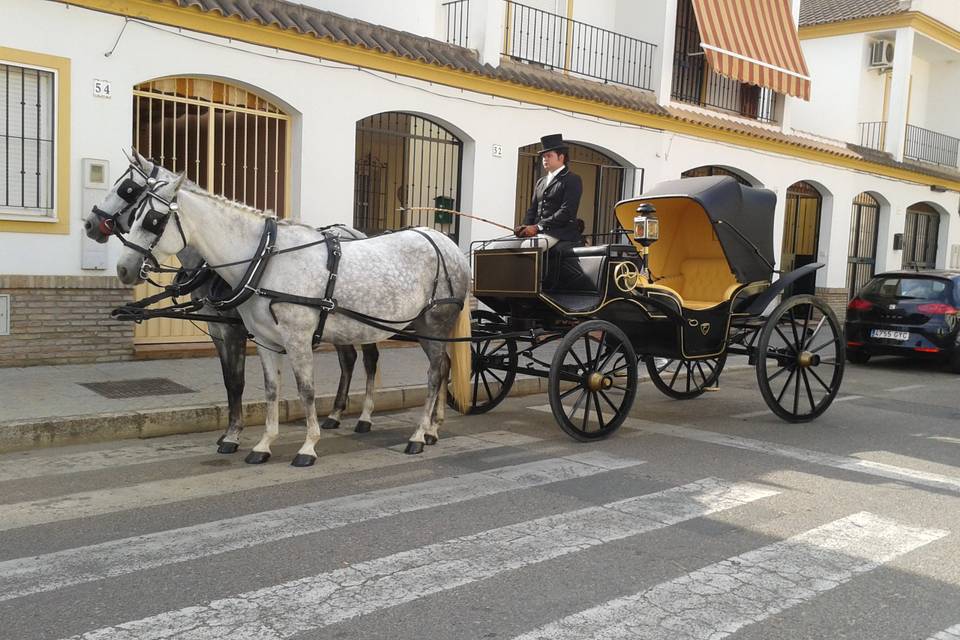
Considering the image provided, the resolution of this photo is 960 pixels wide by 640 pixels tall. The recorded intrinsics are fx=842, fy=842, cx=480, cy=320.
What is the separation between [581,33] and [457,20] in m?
2.72

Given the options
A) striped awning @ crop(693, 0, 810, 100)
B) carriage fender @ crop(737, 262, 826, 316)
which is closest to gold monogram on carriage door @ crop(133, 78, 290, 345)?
carriage fender @ crop(737, 262, 826, 316)

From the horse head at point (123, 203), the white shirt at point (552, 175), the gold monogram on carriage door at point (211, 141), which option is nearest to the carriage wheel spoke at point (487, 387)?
the white shirt at point (552, 175)

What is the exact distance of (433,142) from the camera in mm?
12289

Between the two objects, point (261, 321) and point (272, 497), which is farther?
point (261, 321)

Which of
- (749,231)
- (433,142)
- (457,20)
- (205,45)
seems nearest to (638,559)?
(749,231)

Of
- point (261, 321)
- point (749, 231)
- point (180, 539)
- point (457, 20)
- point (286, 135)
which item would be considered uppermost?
point (457, 20)

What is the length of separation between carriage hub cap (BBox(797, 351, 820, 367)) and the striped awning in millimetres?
8413

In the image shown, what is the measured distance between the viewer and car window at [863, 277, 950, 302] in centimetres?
1224

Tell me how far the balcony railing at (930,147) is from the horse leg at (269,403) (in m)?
21.3

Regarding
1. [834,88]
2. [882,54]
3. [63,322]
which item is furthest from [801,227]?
[63,322]

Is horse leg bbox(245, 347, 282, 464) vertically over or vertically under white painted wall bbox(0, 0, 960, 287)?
under

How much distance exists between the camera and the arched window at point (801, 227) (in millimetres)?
19547

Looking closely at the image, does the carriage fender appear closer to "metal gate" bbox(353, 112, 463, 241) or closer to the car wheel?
"metal gate" bbox(353, 112, 463, 241)

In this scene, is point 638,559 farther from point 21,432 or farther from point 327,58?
point 327,58
